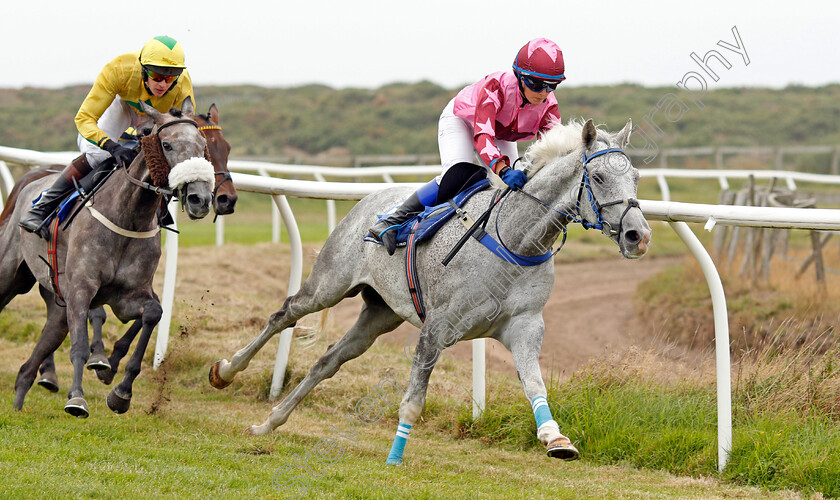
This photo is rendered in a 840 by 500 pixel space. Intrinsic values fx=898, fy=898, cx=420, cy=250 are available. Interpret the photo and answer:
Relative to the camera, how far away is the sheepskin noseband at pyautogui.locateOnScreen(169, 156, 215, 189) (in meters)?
4.66

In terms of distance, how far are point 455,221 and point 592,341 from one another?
4.96 m

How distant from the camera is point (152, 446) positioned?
4.58 metres

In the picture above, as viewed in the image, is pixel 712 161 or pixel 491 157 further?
pixel 712 161

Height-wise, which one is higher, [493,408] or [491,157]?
[491,157]

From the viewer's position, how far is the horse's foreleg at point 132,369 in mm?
5109

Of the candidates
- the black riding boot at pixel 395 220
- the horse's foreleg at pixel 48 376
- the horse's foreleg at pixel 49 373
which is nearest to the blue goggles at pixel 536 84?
the black riding boot at pixel 395 220

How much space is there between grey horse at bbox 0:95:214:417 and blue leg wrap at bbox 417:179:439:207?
3.64 feet

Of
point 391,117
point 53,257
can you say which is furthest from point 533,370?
point 391,117

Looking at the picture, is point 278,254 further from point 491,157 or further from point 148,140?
point 491,157

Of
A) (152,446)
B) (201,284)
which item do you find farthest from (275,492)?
(201,284)

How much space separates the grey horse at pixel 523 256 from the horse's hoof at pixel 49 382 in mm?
2336

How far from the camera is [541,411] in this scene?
3836 millimetres

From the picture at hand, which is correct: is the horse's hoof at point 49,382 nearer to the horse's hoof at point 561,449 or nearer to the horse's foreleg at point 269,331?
the horse's foreleg at point 269,331

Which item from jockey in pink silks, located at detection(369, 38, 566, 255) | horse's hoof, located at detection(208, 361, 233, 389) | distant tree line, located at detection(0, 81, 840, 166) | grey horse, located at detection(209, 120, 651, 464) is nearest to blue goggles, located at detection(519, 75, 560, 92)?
jockey in pink silks, located at detection(369, 38, 566, 255)
